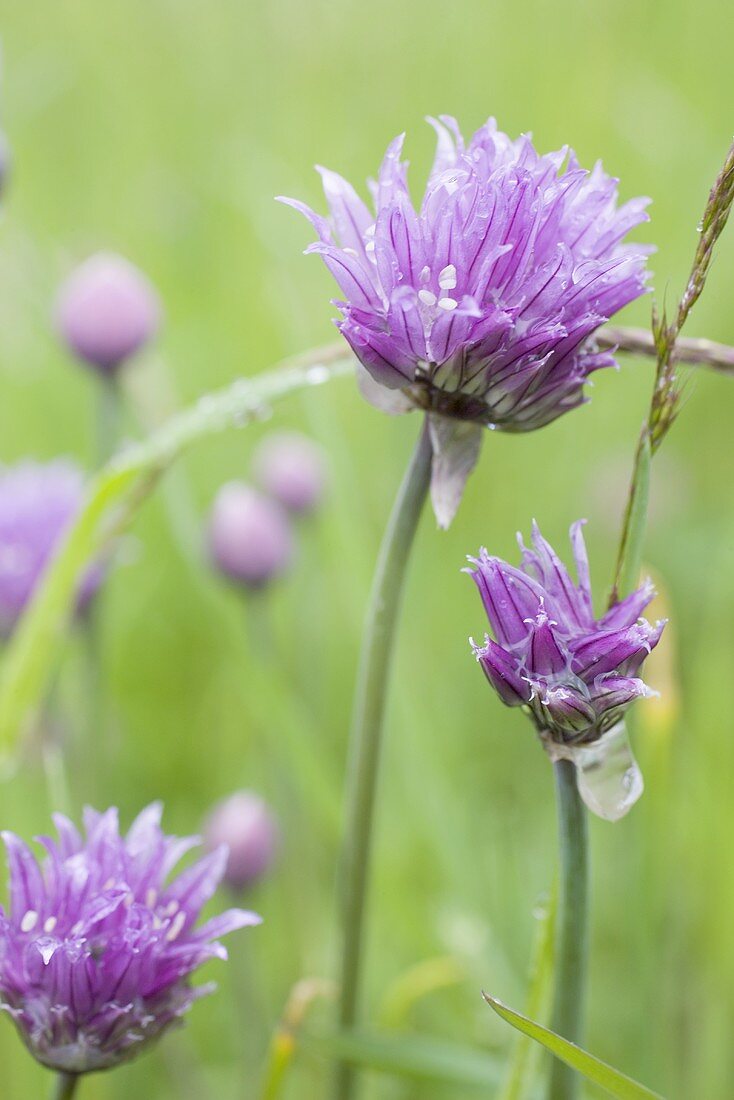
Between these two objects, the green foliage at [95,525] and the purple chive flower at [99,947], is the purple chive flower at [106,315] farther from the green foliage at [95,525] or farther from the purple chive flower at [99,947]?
the purple chive flower at [99,947]

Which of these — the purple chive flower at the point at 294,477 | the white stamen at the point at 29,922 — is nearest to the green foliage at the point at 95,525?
the white stamen at the point at 29,922

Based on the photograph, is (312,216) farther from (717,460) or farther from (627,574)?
(717,460)

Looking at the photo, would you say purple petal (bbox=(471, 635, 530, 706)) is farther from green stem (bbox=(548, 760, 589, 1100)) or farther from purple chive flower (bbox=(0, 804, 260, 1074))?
purple chive flower (bbox=(0, 804, 260, 1074))

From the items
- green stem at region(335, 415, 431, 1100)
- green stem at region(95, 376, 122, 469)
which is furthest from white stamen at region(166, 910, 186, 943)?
green stem at region(95, 376, 122, 469)

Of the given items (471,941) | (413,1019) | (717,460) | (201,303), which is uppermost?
(201,303)

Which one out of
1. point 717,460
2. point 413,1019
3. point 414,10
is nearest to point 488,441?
point 717,460

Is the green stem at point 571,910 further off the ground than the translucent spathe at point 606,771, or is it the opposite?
the translucent spathe at point 606,771

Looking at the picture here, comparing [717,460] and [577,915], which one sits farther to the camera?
[717,460]

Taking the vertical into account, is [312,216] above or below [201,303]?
below
